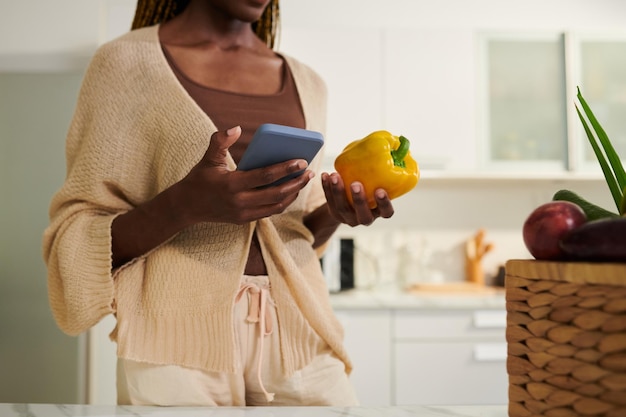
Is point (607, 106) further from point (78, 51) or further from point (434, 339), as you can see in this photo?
point (78, 51)

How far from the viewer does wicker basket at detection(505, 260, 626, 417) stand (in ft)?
1.32

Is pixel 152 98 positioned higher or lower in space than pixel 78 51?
lower

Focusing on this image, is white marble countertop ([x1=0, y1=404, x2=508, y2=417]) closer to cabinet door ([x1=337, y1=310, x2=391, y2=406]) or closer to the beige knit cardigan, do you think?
the beige knit cardigan

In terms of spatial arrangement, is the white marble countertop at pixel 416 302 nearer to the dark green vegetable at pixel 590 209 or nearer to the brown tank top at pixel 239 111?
the brown tank top at pixel 239 111

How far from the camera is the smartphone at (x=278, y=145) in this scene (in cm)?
65

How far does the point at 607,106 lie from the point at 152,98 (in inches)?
94.1

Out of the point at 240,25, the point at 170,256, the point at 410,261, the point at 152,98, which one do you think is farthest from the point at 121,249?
the point at 410,261

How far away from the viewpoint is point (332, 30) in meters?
2.59

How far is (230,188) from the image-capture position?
0.76m

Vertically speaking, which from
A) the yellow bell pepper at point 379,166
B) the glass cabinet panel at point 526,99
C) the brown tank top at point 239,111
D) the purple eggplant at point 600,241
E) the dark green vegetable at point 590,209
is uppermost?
the glass cabinet panel at point 526,99

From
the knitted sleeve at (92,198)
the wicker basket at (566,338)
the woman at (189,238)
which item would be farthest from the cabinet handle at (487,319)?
the wicker basket at (566,338)

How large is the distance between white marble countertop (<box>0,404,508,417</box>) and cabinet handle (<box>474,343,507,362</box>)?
1.71 metres

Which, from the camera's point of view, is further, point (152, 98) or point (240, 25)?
point (240, 25)

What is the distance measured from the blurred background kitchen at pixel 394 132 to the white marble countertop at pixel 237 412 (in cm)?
163
